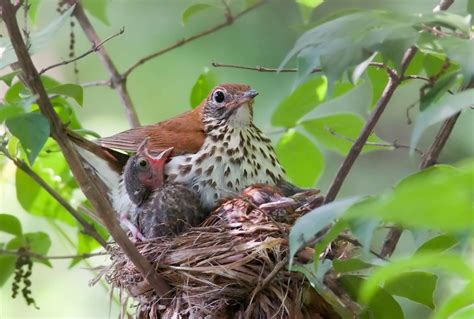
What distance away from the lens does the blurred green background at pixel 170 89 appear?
5496 mm

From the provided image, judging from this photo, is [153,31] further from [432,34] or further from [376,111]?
[432,34]

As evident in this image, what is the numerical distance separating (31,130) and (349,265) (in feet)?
2.74

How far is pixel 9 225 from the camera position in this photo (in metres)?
3.11

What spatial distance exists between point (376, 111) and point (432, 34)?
533mm

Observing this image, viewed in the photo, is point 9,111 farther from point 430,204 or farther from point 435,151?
point 430,204

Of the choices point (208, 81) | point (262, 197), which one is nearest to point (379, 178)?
point (208, 81)

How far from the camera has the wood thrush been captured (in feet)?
10.4

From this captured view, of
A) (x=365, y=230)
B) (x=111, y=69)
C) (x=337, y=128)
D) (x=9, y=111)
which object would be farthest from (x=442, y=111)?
(x=111, y=69)

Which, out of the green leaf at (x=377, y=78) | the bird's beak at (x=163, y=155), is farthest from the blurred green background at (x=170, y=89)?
the green leaf at (x=377, y=78)

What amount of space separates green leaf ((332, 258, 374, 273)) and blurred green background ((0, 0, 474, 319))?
329 cm

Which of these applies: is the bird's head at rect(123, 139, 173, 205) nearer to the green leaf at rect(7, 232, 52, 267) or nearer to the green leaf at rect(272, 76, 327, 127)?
the green leaf at rect(7, 232, 52, 267)

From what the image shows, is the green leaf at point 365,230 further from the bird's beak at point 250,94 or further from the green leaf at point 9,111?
the bird's beak at point 250,94

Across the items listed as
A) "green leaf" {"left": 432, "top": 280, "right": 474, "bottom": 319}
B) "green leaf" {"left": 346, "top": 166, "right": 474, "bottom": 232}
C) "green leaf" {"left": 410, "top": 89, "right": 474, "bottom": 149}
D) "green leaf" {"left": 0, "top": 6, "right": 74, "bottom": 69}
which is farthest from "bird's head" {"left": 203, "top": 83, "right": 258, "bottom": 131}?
"green leaf" {"left": 346, "top": 166, "right": 474, "bottom": 232}

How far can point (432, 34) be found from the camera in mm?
1695
